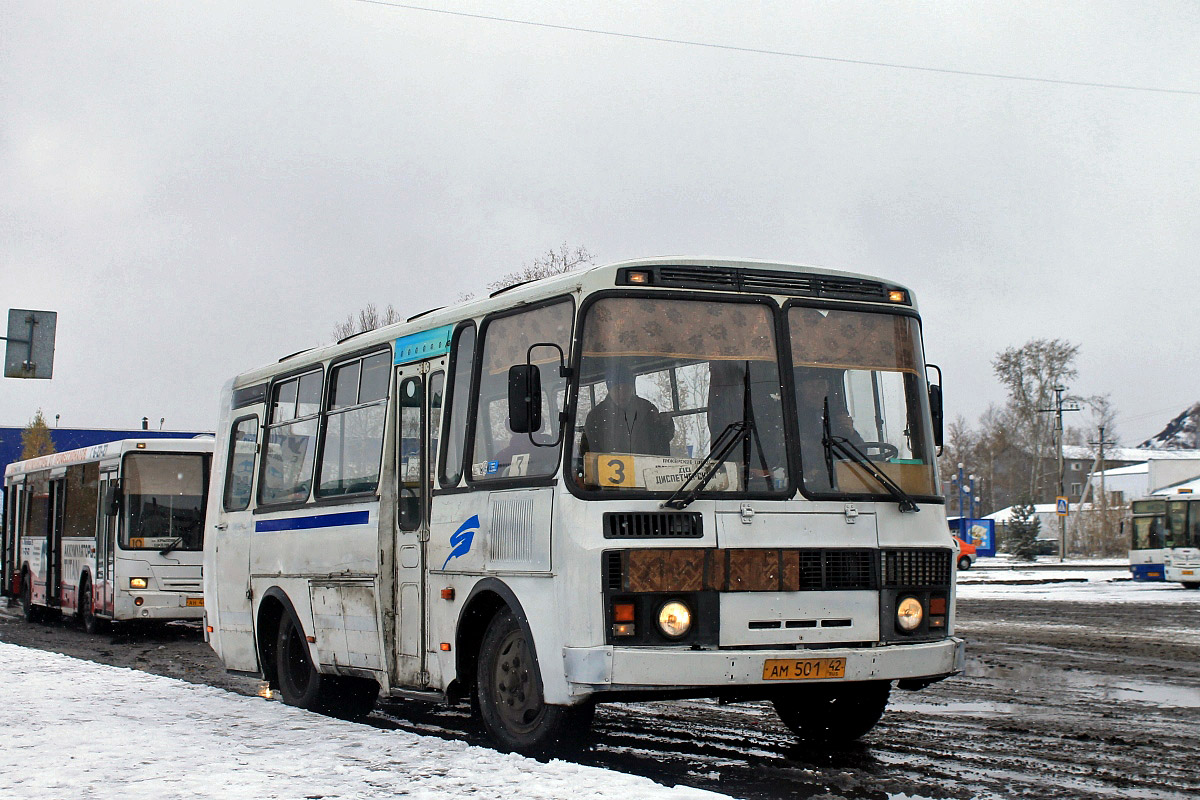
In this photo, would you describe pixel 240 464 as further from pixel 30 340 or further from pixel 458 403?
pixel 30 340

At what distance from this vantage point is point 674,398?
25.6 feet

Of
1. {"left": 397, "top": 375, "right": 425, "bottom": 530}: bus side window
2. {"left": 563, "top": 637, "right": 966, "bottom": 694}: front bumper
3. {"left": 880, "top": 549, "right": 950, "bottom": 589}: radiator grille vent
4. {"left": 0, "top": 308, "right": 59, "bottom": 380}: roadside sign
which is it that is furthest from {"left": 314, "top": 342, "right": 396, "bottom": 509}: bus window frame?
{"left": 0, "top": 308, "right": 59, "bottom": 380}: roadside sign

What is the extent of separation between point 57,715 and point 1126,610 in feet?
72.6

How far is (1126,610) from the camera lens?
26812 mm

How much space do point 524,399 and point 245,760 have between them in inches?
94.5

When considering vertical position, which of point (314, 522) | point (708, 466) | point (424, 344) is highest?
point (424, 344)

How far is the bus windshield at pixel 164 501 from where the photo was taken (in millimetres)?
20859

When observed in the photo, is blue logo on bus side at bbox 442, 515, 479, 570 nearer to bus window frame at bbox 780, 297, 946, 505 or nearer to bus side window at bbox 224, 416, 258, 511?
bus window frame at bbox 780, 297, 946, 505

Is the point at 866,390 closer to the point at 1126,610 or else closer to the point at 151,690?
the point at 151,690

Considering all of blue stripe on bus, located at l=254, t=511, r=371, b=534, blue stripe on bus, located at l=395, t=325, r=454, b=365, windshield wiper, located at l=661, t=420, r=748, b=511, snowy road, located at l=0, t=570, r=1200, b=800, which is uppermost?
blue stripe on bus, located at l=395, t=325, r=454, b=365

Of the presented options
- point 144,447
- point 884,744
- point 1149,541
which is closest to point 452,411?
point 884,744

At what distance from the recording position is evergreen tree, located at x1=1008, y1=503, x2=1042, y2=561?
212 feet

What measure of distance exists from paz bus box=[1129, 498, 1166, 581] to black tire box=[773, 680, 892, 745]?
1394 inches

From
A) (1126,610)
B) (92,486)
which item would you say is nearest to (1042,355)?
(1126,610)
